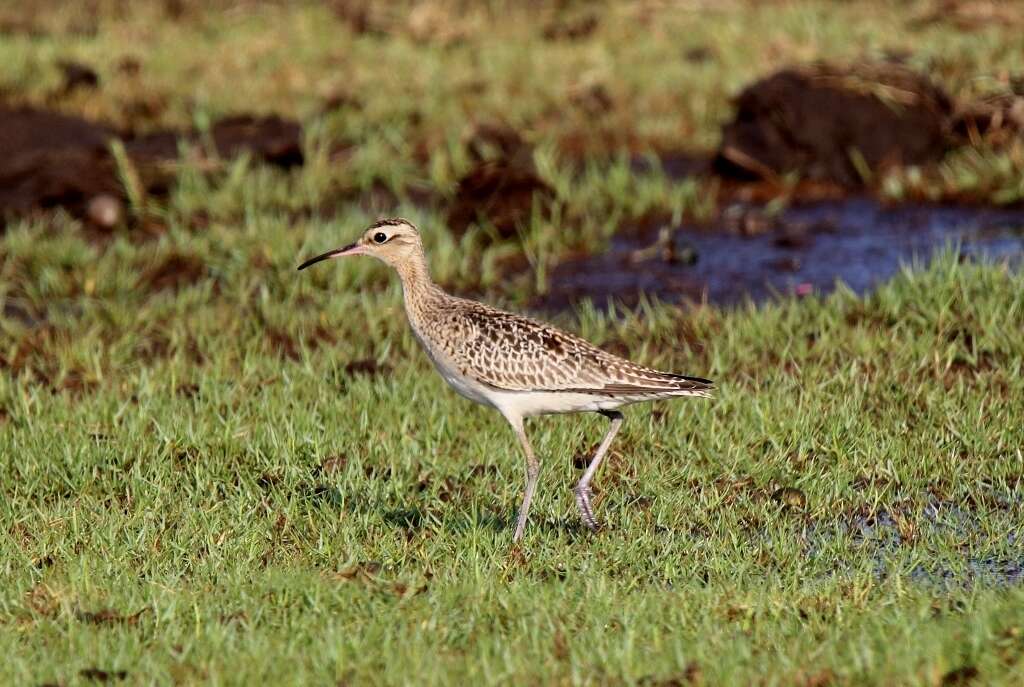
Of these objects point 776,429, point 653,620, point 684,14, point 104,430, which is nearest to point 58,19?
point 684,14

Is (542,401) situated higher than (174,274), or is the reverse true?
(542,401)

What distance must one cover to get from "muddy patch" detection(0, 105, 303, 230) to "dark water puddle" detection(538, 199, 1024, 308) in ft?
10.8

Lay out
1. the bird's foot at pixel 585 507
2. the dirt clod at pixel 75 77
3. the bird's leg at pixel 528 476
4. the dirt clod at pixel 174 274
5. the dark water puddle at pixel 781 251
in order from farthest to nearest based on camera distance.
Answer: the dirt clod at pixel 75 77, the dirt clod at pixel 174 274, the dark water puddle at pixel 781 251, the bird's foot at pixel 585 507, the bird's leg at pixel 528 476

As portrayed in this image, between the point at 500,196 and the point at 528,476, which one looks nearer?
the point at 528,476

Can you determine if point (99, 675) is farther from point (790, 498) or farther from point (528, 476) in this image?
point (790, 498)

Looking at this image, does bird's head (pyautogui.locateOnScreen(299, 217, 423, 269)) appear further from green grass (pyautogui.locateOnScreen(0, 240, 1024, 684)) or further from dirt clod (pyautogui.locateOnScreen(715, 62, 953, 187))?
dirt clod (pyautogui.locateOnScreen(715, 62, 953, 187))

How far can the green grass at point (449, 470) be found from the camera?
5.39 metres

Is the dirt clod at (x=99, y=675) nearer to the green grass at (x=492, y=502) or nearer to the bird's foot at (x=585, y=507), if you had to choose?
the green grass at (x=492, y=502)

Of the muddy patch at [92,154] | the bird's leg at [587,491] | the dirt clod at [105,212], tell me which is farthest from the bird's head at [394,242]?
the muddy patch at [92,154]

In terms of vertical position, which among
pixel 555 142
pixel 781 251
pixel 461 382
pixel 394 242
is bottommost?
pixel 781 251

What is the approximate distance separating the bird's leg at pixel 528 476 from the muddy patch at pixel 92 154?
19.5 feet

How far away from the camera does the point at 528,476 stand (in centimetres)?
698

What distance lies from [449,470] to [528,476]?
651mm

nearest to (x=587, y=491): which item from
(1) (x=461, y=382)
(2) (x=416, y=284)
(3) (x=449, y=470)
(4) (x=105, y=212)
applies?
(1) (x=461, y=382)
